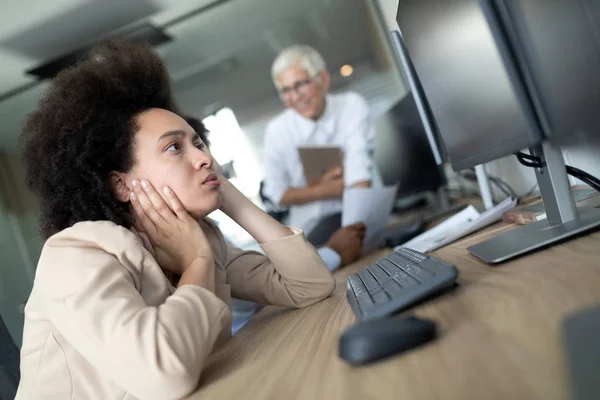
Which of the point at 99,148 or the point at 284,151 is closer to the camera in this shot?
the point at 99,148

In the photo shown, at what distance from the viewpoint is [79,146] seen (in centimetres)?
98

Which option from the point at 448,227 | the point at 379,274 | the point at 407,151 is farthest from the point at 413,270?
the point at 407,151

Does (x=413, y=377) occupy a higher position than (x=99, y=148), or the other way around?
(x=99, y=148)

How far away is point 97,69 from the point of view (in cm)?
108

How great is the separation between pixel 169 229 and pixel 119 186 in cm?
14

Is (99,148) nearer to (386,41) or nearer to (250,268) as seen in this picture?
(250,268)

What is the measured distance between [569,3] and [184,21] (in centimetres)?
357

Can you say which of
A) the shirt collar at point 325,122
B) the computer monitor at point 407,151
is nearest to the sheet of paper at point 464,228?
the computer monitor at point 407,151

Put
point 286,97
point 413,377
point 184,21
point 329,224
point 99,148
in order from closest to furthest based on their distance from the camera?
point 413,377
point 99,148
point 329,224
point 286,97
point 184,21

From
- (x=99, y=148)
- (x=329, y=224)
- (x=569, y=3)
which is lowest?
(x=329, y=224)

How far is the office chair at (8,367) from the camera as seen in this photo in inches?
46.6

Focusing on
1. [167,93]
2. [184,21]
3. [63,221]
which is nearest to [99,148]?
[63,221]

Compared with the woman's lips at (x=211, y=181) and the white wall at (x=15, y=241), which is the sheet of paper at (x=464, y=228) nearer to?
the woman's lips at (x=211, y=181)

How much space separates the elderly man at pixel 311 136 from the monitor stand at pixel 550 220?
1.66 meters
